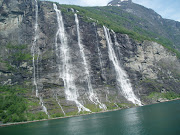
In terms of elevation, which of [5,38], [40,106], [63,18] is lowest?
[40,106]

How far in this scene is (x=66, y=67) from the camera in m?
64.4

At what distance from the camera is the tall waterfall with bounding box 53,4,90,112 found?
57375 millimetres

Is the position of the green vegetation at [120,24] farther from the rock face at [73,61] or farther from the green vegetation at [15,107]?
the green vegetation at [15,107]

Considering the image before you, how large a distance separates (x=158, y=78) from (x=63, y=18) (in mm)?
51678

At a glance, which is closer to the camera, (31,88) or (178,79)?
(31,88)

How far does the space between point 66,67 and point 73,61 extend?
4064 millimetres

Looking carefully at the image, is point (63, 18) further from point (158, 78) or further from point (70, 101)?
point (158, 78)

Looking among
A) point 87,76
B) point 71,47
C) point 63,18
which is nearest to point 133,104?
point 87,76

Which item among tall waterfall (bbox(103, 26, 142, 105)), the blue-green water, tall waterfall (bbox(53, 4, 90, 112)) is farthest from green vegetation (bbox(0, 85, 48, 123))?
tall waterfall (bbox(103, 26, 142, 105))

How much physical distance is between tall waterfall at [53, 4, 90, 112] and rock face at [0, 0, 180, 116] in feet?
Result: 2.22

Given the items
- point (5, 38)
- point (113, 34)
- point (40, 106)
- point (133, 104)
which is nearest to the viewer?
point (40, 106)

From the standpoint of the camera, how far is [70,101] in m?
54.8

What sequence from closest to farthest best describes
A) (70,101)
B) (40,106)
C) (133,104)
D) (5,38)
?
(40,106), (70,101), (133,104), (5,38)

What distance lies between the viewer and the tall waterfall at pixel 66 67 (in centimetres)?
5738
